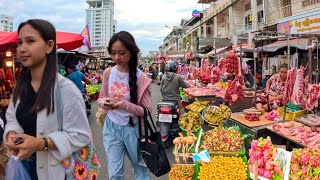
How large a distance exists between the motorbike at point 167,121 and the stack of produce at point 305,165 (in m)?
3.54

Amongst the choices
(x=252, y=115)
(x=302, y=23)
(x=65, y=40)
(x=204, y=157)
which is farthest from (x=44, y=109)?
(x=302, y=23)

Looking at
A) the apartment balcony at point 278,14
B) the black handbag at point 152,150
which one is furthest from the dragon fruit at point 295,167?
the apartment balcony at point 278,14

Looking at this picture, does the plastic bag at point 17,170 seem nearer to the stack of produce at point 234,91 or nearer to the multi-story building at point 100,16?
the stack of produce at point 234,91

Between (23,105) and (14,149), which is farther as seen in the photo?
(23,105)

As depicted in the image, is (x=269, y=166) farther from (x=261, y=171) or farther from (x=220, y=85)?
(x=220, y=85)

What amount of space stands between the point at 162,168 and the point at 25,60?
172cm

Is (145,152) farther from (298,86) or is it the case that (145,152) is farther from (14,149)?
(298,86)

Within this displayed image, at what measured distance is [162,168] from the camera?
2.90 m

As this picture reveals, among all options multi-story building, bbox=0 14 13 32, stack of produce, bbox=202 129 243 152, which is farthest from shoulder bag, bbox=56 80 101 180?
multi-story building, bbox=0 14 13 32

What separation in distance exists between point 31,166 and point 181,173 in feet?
7.65

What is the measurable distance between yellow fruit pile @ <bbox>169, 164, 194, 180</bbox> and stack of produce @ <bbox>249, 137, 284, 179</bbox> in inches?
29.8

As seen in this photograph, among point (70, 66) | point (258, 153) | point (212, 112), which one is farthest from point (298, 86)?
point (70, 66)

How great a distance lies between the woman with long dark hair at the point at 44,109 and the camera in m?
1.66

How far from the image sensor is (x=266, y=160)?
3.42 metres
